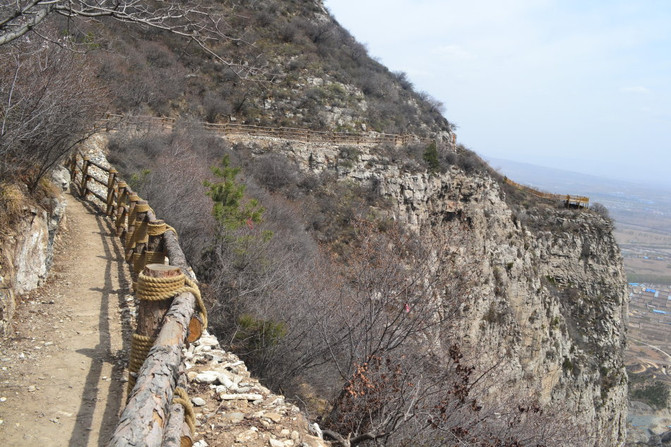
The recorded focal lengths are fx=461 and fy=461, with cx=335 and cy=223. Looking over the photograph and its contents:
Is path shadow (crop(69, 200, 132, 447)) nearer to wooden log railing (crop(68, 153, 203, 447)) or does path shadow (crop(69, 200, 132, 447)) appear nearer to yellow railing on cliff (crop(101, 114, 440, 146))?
wooden log railing (crop(68, 153, 203, 447))

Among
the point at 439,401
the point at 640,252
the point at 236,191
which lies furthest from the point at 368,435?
the point at 640,252

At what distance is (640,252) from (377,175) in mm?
193630

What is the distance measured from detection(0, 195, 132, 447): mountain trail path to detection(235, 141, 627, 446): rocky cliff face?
59.9 ft

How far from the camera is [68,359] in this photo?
4.61 meters

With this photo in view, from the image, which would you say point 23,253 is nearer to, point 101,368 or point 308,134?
point 101,368

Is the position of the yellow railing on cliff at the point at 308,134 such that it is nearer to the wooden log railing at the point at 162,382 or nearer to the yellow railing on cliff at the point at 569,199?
the yellow railing on cliff at the point at 569,199

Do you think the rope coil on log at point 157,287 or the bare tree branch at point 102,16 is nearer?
the rope coil on log at point 157,287

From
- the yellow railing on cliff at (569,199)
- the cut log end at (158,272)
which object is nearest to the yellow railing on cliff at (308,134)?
the yellow railing on cliff at (569,199)

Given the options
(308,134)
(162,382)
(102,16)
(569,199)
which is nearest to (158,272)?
(162,382)

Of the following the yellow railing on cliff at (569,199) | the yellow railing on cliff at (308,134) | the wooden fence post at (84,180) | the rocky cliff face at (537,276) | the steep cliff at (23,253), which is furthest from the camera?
the yellow railing on cliff at (569,199)

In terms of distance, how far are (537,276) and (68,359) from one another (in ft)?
90.7

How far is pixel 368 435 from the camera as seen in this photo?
5.65 metres

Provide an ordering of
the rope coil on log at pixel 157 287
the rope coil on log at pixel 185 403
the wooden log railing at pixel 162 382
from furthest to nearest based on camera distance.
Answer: the rope coil on log at pixel 157 287
the rope coil on log at pixel 185 403
the wooden log railing at pixel 162 382

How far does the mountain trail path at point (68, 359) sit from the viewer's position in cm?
354
